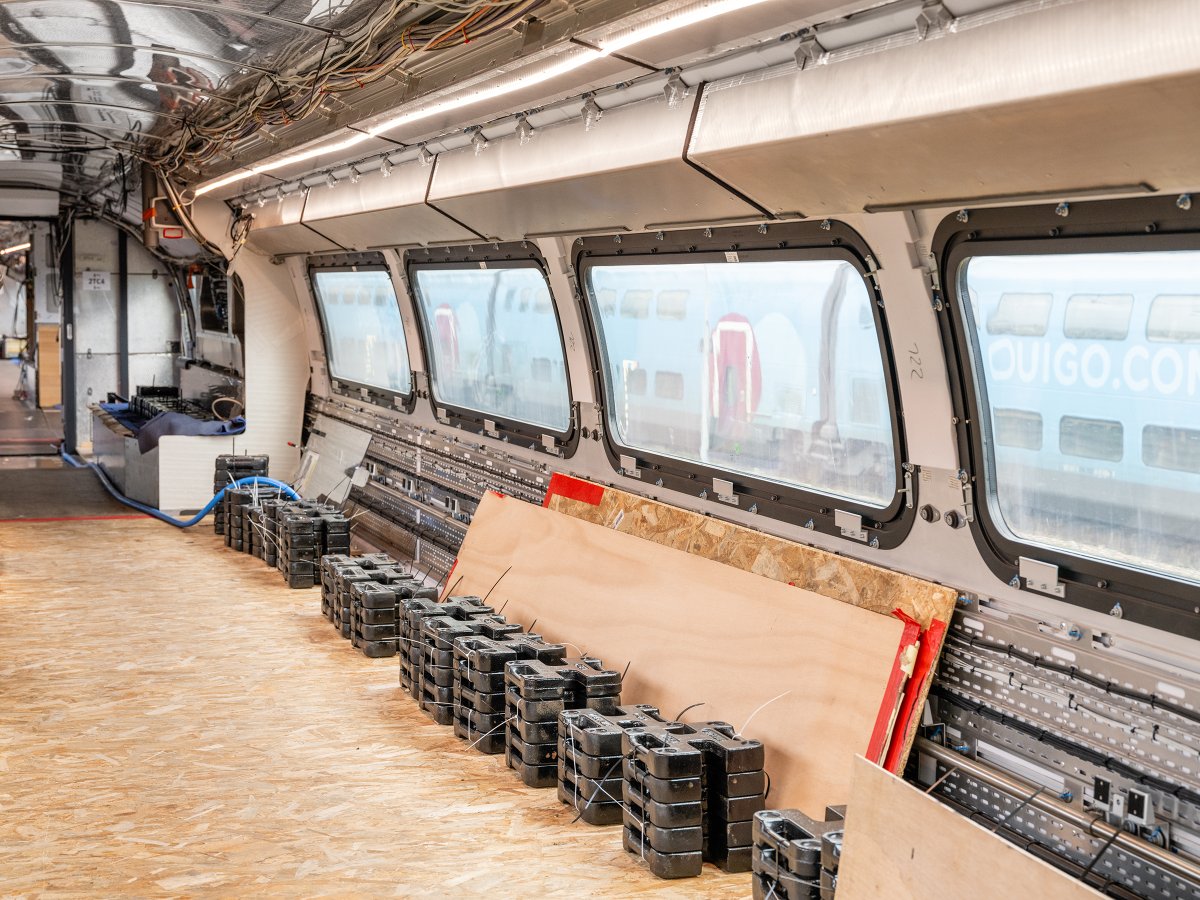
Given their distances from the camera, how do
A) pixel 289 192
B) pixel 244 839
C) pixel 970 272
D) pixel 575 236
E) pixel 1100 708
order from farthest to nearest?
pixel 289 192
pixel 575 236
pixel 244 839
pixel 970 272
pixel 1100 708

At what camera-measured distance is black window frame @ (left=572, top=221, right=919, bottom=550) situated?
15.0 feet

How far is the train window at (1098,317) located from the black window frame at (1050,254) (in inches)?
7.6

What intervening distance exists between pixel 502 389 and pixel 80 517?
5880 mm

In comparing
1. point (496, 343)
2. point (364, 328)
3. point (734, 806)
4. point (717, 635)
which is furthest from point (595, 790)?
point (364, 328)

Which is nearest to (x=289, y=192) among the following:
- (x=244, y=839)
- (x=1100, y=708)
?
(x=244, y=839)

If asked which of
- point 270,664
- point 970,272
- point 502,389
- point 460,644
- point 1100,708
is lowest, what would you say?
point 270,664

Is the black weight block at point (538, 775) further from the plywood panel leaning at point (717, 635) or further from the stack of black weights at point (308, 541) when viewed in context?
the stack of black weights at point (308, 541)

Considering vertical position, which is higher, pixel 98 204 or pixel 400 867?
pixel 98 204

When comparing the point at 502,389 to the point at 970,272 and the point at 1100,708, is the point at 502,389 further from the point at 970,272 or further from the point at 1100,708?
the point at 1100,708

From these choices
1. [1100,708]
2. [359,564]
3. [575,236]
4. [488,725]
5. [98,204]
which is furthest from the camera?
[98,204]

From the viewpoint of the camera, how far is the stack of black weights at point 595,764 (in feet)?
15.4

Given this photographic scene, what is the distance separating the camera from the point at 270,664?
6.98m

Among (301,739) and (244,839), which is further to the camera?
(301,739)

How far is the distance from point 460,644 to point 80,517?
7727 millimetres
